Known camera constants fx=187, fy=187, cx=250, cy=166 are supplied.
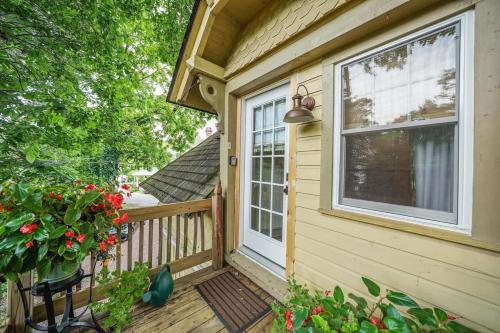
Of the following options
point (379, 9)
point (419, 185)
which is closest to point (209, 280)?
point (419, 185)

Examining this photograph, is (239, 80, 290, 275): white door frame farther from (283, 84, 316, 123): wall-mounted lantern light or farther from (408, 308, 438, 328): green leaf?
(408, 308, 438, 328): green leaf

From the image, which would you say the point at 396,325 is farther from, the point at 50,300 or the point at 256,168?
the point at 50,300

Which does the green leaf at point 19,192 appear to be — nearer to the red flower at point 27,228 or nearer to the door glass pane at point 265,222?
the red flower at point 27,228

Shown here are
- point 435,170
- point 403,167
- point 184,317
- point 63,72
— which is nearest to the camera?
point 435,170

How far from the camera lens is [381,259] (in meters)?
1.35

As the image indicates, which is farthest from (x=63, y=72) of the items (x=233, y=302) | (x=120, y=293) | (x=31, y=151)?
(x=233, y=302)

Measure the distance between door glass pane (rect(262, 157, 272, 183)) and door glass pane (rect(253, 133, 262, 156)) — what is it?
159 millimetres

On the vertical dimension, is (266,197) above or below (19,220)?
below

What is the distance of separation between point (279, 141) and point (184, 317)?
2048 millimetres

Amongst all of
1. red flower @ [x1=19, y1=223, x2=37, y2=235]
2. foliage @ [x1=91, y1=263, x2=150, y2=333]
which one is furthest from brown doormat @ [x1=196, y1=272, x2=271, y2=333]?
red flower @ [x1=19, y1=223, x2=37, y2=235]

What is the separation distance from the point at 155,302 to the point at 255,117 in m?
2.39

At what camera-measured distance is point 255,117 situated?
2.60 meters

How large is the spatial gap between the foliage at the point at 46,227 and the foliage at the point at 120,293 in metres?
0.75

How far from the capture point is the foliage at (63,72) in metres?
2.27
